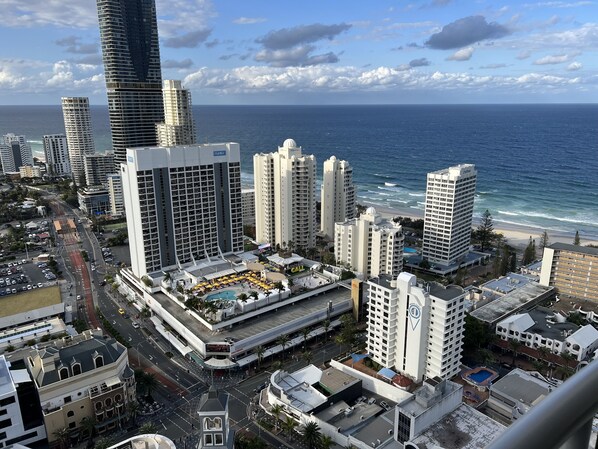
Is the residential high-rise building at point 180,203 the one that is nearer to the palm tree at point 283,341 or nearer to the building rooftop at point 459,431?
the palm tree at point 283,341

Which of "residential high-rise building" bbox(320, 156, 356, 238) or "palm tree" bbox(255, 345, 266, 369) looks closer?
"palm tree" bbox(255, 345, 266, 369)

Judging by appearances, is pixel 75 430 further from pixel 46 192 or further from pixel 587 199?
pixel 587 199

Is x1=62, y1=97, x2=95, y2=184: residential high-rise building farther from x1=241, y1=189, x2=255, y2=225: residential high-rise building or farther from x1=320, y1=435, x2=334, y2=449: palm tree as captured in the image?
x1=320, y1=435, x2=334, y2=449: palm tree

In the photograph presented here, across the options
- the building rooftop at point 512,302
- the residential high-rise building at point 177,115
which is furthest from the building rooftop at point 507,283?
the residential high-rise building at point 177,115

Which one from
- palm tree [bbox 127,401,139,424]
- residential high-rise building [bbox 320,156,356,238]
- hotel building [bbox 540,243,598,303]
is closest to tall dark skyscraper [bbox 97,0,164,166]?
residential high-rise building [bbox 320,156,356,238]

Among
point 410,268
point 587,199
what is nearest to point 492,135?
point 587,199
